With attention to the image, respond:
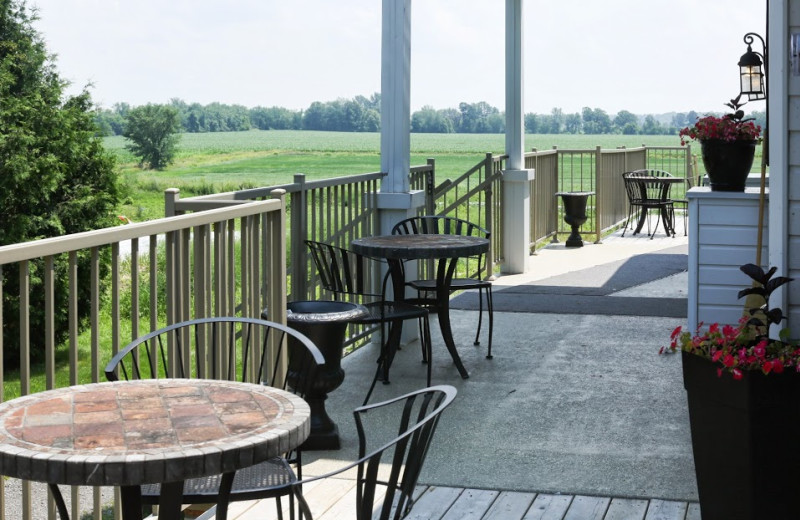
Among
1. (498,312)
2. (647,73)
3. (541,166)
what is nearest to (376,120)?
(647,73)

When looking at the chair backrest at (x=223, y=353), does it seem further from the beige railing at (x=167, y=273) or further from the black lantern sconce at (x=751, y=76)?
the black lantern sconce at (x=751, y=76)

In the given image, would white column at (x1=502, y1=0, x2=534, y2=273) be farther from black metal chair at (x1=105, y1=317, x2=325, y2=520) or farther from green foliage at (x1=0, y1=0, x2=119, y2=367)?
black metal chair at (x1=105, y1=317, x2=325, y2=520)

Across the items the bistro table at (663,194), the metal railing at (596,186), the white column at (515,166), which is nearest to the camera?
the white column at (515,166)

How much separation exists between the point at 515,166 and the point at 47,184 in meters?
4.54

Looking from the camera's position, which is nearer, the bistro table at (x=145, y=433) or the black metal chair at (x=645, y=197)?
the bistro table at (x=145, y=433)

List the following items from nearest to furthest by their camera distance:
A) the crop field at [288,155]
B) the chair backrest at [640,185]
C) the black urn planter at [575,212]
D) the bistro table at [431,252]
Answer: the bistro table at [431,252] < the black urn planter at [575,212] < the chair backrest at [640,185] < the crop field at [288,155]

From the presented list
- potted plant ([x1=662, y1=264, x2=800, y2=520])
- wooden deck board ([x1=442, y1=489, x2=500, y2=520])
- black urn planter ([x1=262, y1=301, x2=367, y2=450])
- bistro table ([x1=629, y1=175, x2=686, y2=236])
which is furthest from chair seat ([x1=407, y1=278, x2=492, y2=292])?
Answer: bistro table ([x1=629, y1=175, x2=686, y2=236])

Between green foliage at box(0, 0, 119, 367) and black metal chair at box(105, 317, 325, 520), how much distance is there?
17.4 feet

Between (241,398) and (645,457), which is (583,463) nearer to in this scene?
(645,457)

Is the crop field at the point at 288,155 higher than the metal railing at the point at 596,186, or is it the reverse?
the crop field at the point at 288,155

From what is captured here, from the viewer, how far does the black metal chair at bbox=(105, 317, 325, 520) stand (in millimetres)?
2721

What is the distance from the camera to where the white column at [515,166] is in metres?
10.2

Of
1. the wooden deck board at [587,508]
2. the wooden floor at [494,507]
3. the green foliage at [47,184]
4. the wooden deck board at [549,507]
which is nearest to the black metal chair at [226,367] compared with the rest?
the wooden floor at [494,507]

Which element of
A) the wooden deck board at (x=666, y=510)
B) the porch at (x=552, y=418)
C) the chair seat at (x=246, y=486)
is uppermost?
the chair seat at (x=246, y=486)
